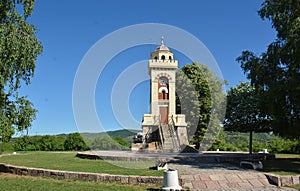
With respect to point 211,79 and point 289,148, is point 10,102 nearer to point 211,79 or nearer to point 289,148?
point 211,79

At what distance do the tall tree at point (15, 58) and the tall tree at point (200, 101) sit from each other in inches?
767

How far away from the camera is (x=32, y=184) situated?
10.2 meters

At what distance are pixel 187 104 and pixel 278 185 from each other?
71.6ft

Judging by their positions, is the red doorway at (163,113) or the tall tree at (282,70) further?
the red doorway at (163,113)

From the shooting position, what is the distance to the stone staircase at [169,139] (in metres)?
25.5

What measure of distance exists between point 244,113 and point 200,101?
767 centimetres

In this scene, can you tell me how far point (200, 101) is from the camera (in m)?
31.6

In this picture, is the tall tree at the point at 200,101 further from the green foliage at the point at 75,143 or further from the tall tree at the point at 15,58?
the tall tree at the point at 15,58

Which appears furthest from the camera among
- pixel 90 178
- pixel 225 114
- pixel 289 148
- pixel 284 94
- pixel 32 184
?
pixel 289 148

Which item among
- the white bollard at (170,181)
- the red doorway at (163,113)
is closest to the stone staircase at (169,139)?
the red doorway at (163,113)

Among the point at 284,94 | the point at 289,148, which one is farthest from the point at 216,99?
the point at 284,94

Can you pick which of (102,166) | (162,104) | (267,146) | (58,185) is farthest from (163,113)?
(58,185)

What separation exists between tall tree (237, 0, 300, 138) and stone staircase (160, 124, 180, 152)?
35.9ft

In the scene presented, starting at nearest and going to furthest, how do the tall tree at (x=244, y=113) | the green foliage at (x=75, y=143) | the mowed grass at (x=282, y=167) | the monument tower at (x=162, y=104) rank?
the mowed grass at (x=282, y=167)
the tall tree at (x=244, y=113)
the monument tower at (x=162, y=104)
the green foliage at (x=75, y=143)
